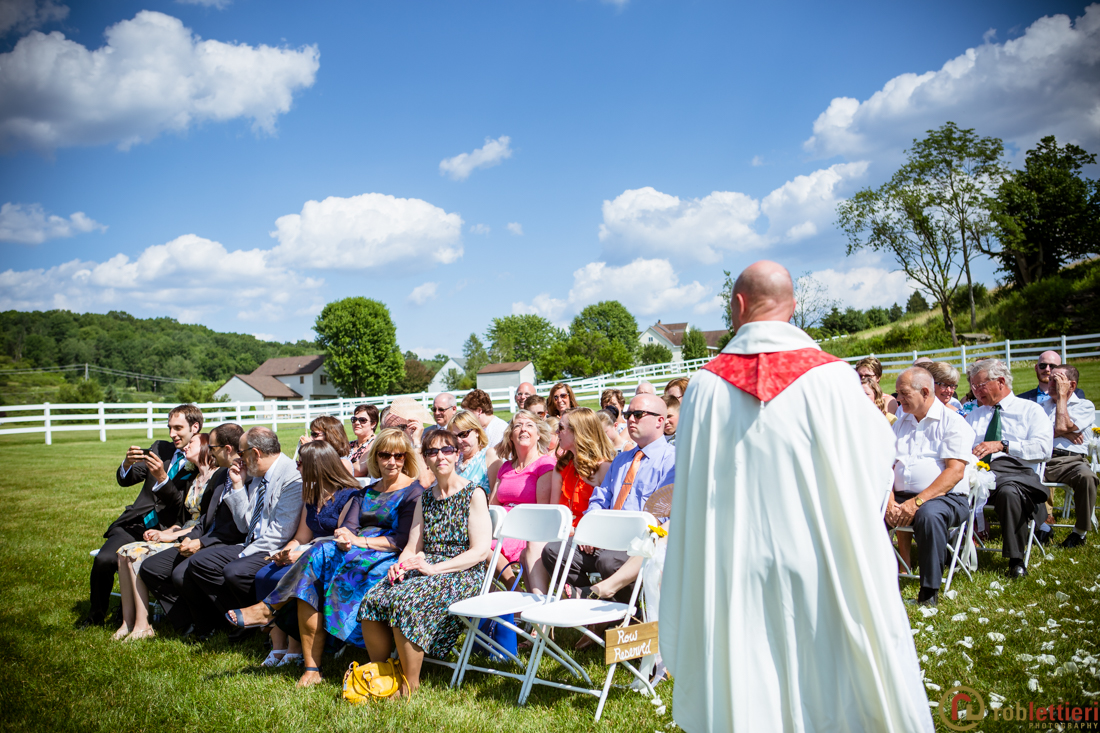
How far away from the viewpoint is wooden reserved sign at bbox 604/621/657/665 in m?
3.61

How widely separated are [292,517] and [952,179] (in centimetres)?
3647

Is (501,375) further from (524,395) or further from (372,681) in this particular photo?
(372,681)

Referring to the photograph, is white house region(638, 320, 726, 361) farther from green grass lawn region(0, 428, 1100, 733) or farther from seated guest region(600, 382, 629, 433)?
green grass lawn region(0, 428, 1100, 733)

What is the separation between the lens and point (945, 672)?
12.5 feet

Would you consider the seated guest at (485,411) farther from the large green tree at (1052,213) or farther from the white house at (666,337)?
the white house at (666,337)

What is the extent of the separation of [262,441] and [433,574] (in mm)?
1966

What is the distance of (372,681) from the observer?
13.3 ft

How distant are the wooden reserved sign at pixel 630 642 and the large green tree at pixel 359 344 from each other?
60.0 meters

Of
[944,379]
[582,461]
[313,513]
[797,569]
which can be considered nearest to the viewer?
[797,569]

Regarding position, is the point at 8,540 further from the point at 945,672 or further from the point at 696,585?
the point at 945,672

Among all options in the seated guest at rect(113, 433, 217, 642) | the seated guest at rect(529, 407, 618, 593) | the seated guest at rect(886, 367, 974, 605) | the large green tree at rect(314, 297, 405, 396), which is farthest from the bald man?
the large green tree at rect(314, 297, 405, 396)

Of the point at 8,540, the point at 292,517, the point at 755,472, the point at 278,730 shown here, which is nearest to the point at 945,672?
the point at 755,472

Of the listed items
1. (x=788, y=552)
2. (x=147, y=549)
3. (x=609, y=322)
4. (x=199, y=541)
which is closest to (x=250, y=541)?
(x=199, y=541)

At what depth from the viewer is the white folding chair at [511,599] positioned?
13.4 feet
